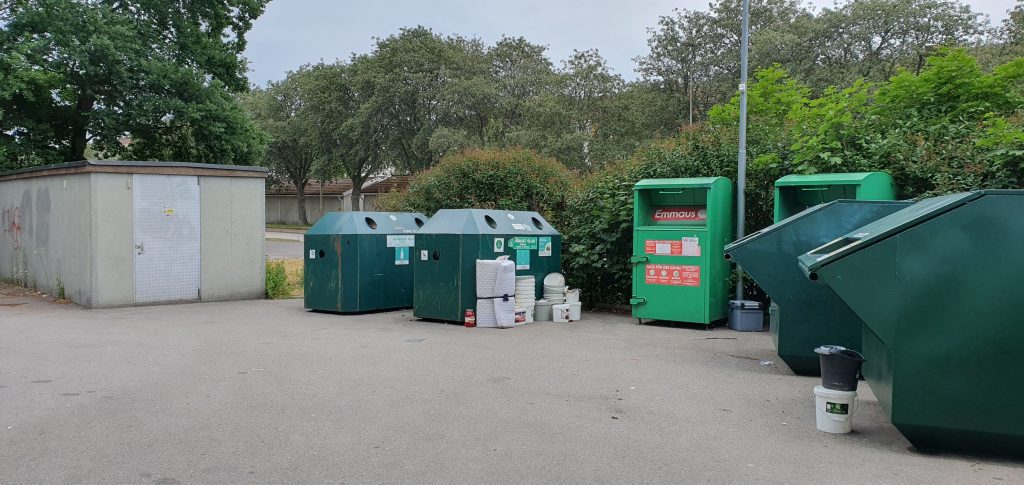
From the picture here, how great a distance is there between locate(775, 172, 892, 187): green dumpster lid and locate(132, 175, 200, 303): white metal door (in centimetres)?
958

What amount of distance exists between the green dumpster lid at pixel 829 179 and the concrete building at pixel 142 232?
9228 millimetres

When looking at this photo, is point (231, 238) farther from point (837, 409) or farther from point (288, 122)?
point (288, 122)

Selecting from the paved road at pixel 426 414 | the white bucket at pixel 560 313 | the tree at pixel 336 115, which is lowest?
the paved road at pixel 426 414

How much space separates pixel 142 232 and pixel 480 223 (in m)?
5.99

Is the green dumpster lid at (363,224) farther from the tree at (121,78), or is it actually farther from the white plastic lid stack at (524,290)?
the tree at (121,78)

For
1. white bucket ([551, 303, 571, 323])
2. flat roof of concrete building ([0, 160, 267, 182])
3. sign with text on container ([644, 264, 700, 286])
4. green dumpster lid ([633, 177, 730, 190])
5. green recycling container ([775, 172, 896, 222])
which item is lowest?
white bucket ([551, 303, 571, 323])

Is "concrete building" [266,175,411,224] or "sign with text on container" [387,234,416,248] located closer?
"sign with text on container" [387,234,416,248]

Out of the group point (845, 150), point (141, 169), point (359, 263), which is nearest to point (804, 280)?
point (845, 150)

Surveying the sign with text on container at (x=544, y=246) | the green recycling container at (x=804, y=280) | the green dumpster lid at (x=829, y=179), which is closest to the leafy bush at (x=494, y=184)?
the sign with text on container at (x=544, y=246)

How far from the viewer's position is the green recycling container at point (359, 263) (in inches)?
429

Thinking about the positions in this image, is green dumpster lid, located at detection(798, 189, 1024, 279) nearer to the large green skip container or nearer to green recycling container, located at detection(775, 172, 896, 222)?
the large green skip container

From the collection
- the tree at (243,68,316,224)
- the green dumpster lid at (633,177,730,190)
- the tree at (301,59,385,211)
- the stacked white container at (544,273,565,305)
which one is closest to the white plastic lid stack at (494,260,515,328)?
the stacked white container at (544,273,565,305)

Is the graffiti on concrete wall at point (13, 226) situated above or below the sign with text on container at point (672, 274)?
above

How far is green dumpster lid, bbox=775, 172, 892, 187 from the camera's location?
8242 mm
